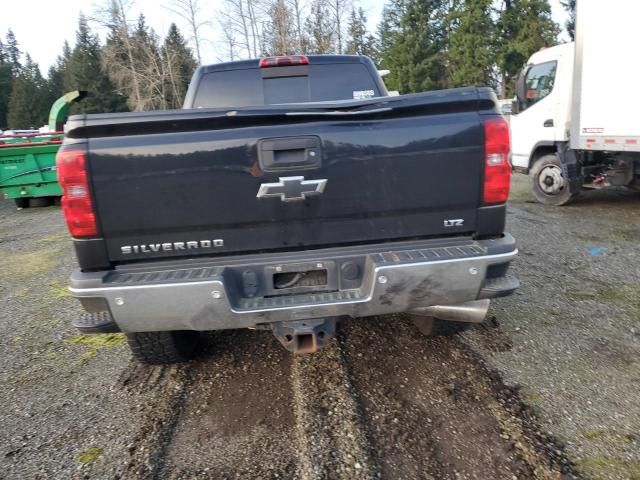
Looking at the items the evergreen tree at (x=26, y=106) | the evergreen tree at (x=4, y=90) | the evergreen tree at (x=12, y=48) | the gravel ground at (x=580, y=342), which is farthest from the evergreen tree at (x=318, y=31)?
the evergreen tree at (x=12, y=48)

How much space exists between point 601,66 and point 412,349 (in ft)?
20.4

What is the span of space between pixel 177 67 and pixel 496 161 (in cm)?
3850

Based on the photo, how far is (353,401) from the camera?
9.17 ft

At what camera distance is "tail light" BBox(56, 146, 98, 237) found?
2.26m

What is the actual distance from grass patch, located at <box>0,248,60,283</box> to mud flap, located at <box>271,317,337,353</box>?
497cm

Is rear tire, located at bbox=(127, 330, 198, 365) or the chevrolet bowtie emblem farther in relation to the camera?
rear tire, located at bbox=(127, 330, 198, 365)

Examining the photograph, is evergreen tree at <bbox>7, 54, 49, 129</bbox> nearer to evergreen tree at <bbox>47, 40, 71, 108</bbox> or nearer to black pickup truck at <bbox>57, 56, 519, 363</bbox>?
evergreen tree at <bbox>47, 40, 71, 108</bbox>

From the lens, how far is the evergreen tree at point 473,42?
3766 centimetres

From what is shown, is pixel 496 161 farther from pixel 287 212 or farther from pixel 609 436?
pixel 609 436

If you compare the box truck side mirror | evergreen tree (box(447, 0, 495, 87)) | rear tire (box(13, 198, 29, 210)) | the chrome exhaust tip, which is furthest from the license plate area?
evergreen tree (box(447, 0, 495, 87))

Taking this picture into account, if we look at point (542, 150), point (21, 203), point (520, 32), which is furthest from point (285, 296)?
point (520, 32)

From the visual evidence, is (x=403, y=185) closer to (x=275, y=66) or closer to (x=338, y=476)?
(x=338, y=476)

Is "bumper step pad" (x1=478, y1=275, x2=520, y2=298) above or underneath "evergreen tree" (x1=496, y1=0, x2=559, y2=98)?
underneath

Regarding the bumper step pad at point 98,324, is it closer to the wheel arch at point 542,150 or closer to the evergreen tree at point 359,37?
the wheel arch at point 542,150
